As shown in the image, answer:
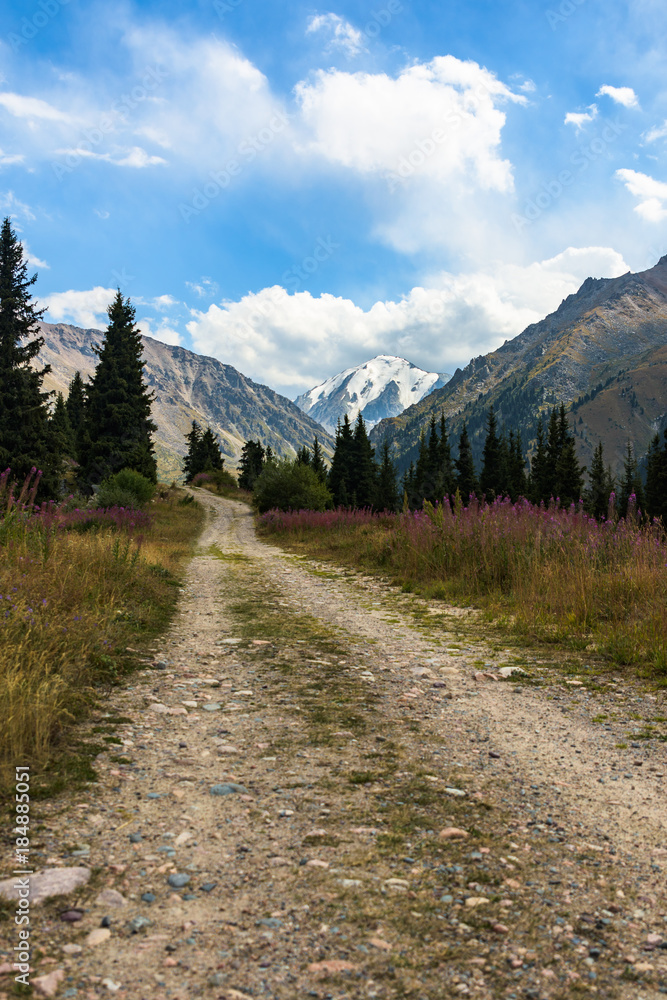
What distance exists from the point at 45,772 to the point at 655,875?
3.23 metres

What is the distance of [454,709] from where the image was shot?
4.53 metres

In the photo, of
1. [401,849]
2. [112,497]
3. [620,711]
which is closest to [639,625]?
[620,711]

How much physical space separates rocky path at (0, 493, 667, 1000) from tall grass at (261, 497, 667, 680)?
4.60 feet

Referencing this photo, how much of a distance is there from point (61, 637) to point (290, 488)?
103 feet

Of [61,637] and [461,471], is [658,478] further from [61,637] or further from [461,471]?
[61,637]

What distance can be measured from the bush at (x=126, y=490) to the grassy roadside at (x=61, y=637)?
49.5 feet

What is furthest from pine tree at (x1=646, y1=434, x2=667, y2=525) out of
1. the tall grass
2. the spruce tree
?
the tall grass

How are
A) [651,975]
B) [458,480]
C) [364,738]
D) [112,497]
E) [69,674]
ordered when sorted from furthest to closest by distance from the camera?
[458,480]
[112,497]
[69,674]
[364,738]
[651,975]

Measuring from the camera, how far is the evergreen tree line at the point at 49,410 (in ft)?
109

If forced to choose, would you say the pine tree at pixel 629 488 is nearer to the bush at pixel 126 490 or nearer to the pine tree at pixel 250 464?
the bush at pixel 126 490

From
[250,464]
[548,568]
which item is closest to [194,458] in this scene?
[250,464]

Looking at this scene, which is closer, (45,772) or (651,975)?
(651,975)

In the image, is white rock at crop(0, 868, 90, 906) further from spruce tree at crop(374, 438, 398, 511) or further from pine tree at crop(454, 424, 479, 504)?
spruce tree at crop(374, 438, 398, 511)

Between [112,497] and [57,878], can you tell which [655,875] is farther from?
[112,497]
